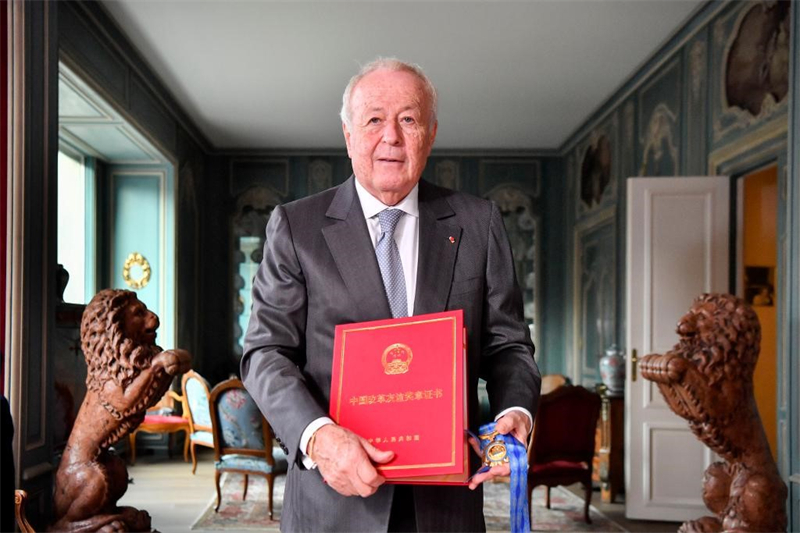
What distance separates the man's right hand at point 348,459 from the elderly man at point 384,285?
14cm

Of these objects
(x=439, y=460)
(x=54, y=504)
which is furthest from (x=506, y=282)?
(x=54, y=504)

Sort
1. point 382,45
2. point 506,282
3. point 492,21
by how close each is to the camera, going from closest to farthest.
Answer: point 506,282 < point 492,21 < point 382,45

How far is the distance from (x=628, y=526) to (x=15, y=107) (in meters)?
4.61

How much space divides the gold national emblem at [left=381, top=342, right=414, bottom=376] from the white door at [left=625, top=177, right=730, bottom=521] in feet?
13.9

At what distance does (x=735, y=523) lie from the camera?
9.97ft

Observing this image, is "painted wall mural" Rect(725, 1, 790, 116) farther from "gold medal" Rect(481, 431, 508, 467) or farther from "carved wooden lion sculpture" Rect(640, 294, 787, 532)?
"gold medal" Rect(481, 431, 508, 467)

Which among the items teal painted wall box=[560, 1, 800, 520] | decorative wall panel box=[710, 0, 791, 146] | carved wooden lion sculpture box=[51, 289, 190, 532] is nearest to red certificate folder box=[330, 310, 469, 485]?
carved wooden lion sculpture box=[51, 289, 190, 532]

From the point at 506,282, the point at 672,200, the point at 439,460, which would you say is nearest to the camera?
the point at 439,460

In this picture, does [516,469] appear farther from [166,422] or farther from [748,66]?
[166,422]

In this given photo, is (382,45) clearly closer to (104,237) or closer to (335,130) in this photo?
(335,130)

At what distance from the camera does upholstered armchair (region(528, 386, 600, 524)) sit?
208 inches

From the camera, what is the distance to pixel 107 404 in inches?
135

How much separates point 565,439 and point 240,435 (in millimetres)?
2364

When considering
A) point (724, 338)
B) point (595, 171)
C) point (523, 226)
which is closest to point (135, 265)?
point (523, 226)
